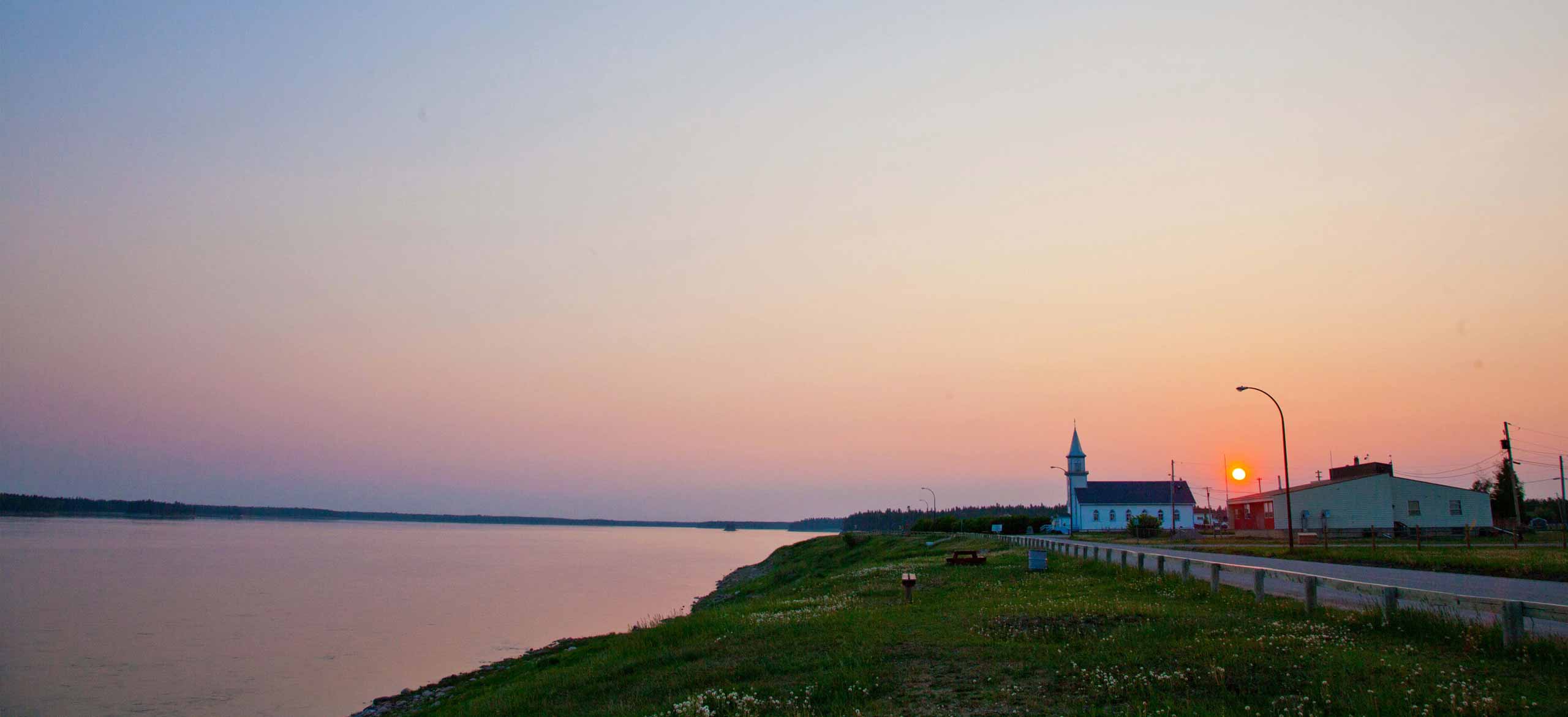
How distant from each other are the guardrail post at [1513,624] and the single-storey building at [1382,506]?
6426 centimetres

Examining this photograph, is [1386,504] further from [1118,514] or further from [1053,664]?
[1053,664]

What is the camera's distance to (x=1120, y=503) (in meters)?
128

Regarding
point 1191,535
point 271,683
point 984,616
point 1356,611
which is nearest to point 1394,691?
point 1356,611

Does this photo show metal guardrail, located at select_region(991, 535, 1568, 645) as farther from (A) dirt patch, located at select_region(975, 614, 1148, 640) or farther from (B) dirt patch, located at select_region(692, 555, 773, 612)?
(B) dirt patch, located at select_region(692, 555, 773, 612)

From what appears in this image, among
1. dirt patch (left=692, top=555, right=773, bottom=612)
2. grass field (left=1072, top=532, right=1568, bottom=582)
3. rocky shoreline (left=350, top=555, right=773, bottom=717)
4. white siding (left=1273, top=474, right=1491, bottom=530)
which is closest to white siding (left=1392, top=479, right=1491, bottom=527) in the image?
white siding (left=1273, top=474, right=1491, bottom=530)

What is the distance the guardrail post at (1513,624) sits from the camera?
42.1ft

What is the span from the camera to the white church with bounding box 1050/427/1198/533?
127 metres

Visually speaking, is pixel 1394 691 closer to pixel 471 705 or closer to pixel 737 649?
pixel 737 649

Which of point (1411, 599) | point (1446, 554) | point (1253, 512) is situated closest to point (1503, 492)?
point (1253, 512)

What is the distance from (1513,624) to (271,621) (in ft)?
163

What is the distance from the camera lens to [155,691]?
30500 mm

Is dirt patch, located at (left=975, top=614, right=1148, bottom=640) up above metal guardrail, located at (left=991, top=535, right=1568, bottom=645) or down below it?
below

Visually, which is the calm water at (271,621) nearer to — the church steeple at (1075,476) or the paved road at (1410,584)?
the paved road at (1410,584)

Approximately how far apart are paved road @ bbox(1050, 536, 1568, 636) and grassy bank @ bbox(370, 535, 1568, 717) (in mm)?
1276
